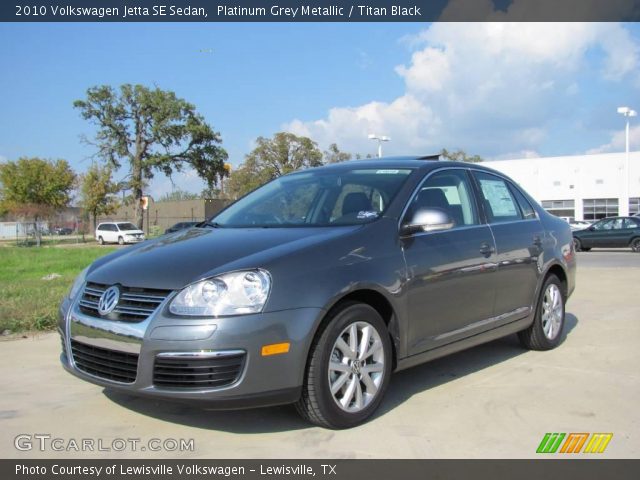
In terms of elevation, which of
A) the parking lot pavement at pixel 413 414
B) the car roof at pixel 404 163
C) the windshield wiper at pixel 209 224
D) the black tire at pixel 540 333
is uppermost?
the car roof at pixel 404 163

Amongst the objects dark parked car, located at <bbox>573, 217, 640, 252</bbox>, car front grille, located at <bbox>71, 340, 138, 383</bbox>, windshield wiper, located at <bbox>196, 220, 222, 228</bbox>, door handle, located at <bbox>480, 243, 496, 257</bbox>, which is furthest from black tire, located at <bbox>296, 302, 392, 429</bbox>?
dark parked car, located at <bbox>573, 217, 640, 252</bbox>

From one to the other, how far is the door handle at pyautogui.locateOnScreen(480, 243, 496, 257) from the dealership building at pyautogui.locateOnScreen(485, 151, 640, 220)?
4244cm

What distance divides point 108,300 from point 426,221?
207 cm

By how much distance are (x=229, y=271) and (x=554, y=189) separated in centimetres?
4873

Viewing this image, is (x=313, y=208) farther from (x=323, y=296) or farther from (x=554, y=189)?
(x=554, y=189)

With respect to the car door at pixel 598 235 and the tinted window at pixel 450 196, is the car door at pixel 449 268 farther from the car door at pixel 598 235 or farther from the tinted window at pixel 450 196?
the car door at pixel 598 235

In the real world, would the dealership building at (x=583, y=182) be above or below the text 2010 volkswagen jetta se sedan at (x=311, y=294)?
above

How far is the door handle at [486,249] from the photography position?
4777mm

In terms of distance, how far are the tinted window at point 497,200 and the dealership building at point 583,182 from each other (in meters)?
41.6

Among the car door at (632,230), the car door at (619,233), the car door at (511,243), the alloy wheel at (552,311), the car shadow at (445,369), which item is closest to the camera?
the car shadow at (445,369)

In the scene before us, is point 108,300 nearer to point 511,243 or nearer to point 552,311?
point 511,243

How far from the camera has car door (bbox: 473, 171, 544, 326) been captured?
5023 mm

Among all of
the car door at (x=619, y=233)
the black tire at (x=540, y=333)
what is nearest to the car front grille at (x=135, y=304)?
the black tire at (x=540, y=333)

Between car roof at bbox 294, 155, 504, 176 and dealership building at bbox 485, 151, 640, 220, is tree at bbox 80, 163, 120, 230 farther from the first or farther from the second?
car roof at bbox 294, 155, 504, 176
